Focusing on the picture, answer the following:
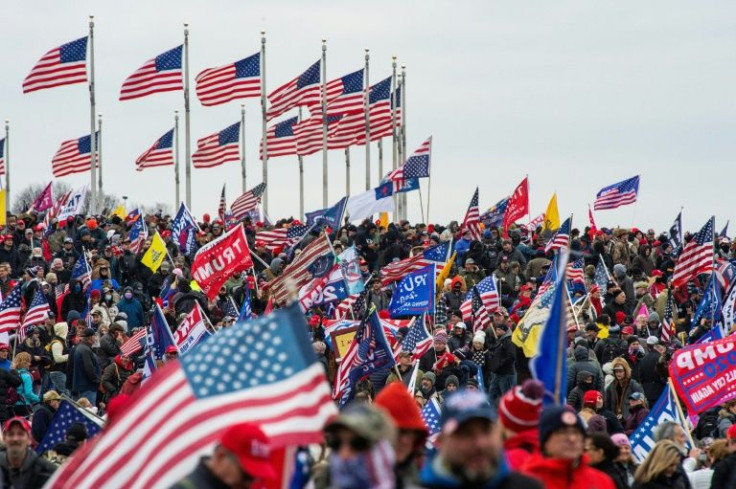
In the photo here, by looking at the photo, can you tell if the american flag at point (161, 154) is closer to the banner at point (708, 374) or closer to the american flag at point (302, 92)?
the american flag at point (302, 92)

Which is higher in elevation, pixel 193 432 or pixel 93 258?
pixel 193 432

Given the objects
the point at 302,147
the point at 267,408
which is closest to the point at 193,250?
the point at 302,147

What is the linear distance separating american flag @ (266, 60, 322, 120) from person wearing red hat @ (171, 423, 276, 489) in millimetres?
42900

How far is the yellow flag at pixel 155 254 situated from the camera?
1346 inches

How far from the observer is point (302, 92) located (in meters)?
52.0

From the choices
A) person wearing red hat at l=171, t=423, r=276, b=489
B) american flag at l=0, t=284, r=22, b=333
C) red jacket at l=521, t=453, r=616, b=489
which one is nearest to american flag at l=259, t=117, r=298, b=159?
american flag at l=0, t=284, r=22, b=333

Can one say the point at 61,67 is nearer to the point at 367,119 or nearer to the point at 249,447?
the point at 367,119

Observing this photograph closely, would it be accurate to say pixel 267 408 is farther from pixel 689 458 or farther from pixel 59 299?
pixel 59 299

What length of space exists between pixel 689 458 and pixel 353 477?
10.1 m

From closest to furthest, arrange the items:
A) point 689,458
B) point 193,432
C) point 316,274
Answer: point 193,432 < point 689,458 < point 316,274

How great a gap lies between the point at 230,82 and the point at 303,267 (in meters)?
20.8

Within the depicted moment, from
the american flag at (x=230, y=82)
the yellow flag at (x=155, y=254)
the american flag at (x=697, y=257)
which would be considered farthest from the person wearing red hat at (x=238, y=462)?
the american flag at (x=230, y=82)

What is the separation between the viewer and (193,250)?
38.1 metres

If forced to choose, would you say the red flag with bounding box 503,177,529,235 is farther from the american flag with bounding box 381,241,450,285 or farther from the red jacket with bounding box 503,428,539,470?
the red jacket with bounding box 503,428,539,470
